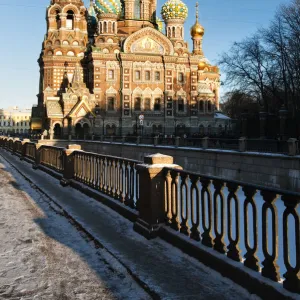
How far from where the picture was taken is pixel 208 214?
4.72 metres

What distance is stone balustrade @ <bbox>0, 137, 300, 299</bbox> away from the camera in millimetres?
3553

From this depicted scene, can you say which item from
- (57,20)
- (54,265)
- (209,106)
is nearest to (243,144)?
(54,265)

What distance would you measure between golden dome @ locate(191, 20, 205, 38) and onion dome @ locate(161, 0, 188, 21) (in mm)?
3608

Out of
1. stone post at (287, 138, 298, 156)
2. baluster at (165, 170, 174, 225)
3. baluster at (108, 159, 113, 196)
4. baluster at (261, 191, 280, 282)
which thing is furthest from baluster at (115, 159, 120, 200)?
stone post at (287, 138, 298, 156)

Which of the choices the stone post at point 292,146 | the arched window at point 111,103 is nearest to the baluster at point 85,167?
the stone post at point 292,146

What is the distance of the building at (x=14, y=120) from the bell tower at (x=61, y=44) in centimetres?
6244

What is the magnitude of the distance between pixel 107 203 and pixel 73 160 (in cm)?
348

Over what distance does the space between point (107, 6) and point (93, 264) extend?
52.8 meters

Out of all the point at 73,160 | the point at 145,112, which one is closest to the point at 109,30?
the point at 145,112

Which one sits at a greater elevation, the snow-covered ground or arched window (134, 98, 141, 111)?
arched window (134, 98, 141, 111)

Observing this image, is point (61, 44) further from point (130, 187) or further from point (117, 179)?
point (130, 187)

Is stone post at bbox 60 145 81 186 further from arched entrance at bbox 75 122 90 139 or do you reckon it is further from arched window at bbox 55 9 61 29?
arched window at bbox 55 9 61 29

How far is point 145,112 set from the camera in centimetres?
4806

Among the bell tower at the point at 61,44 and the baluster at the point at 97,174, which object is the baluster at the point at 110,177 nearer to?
the baluster at the point at 97,174
